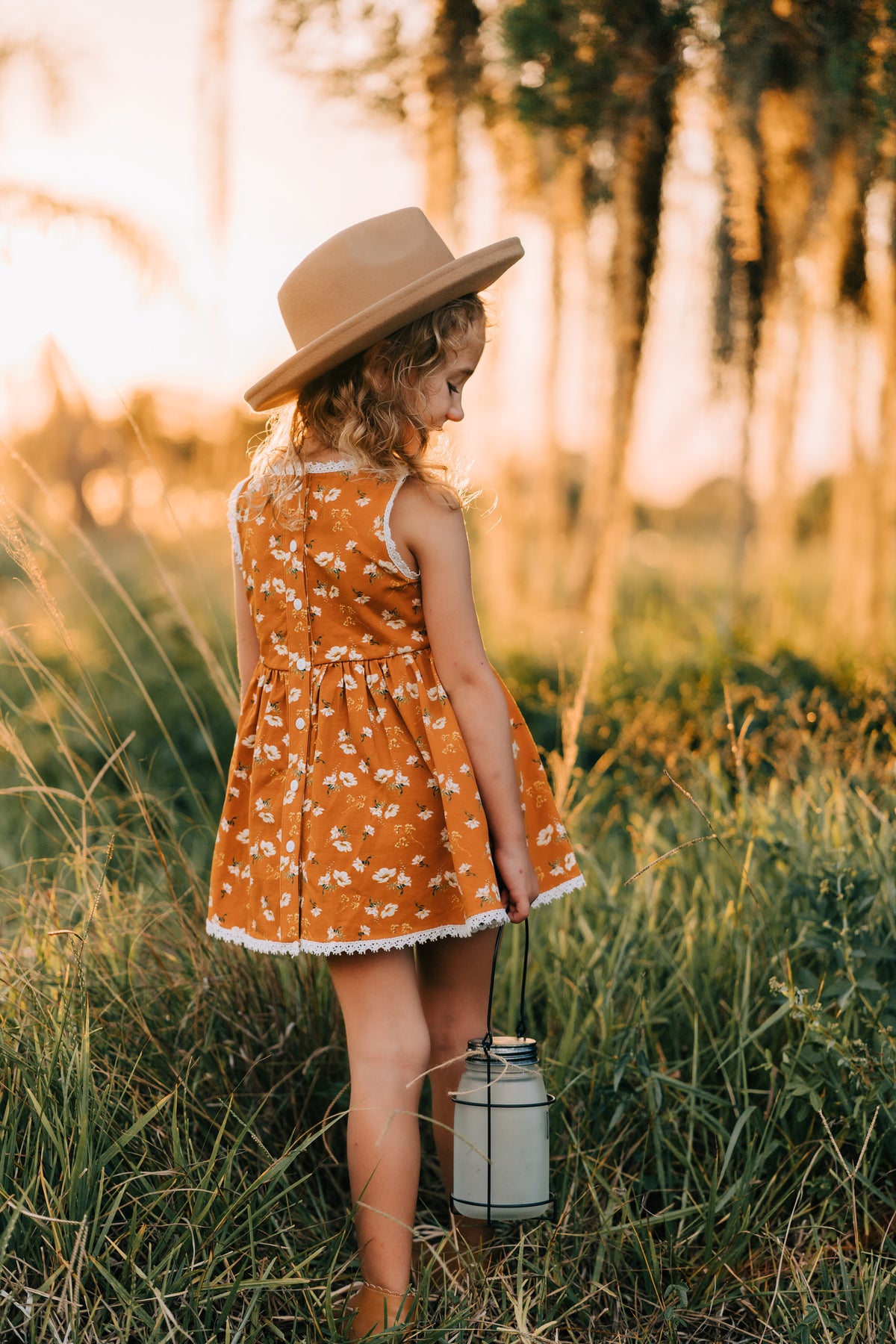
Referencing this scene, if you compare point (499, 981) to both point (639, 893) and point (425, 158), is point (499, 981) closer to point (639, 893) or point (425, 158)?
point (639, 893)

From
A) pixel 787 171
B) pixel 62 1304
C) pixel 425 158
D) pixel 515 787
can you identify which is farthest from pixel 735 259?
pixel 62 1304

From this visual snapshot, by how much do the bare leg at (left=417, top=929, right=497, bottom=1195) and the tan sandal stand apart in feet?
1.02

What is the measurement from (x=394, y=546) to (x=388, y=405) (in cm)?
25

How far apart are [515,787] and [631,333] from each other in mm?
3742

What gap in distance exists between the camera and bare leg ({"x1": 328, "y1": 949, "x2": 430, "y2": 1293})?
181 centimetres

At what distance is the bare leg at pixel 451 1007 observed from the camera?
6.89ft

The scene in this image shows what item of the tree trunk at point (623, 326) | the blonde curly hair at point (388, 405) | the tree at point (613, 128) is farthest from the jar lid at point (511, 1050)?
the tree trunk at point (623, 326)

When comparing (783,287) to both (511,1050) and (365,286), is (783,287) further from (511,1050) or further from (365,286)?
(511,1050)

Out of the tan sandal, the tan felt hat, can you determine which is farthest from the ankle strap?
the tan felt hat

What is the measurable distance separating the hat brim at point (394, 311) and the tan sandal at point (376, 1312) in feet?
4.81

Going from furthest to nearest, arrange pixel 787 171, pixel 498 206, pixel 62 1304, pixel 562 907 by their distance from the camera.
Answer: pixel 498 206
pixel 787 171
pixel 562 907
pixel 62 1304

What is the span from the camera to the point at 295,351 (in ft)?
6.46

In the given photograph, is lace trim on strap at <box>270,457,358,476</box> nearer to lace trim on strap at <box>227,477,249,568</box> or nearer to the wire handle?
lace trim on strap at <box>227,477,249,568</box>

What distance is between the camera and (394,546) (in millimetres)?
1865
